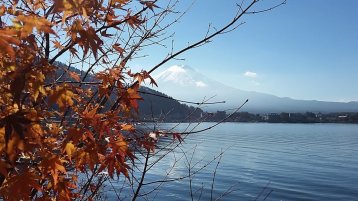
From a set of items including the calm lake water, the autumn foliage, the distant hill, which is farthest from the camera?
the calm lake water

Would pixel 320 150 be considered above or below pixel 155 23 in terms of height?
below

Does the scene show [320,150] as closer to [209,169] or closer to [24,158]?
[209,169]

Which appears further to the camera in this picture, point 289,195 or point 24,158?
point 289,195

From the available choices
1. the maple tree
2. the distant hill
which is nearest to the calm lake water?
the distant hill

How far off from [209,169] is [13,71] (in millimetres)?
50694

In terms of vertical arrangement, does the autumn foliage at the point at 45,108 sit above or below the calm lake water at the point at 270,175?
above

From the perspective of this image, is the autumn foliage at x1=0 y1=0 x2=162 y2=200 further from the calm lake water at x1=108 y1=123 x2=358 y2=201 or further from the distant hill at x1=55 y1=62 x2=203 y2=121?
the calm lake water at x1=108 y1=123 x2=358 y2=201

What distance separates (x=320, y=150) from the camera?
77250mm

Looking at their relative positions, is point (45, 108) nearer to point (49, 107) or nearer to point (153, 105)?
point (49, 107)

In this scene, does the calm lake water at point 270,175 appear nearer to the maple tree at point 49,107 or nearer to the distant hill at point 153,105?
the distant hill at point 153,105

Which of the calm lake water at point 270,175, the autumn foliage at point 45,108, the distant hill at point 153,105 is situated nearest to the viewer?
the autumn foliage at point 45,108

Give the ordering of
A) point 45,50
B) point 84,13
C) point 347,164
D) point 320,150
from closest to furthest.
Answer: point 84,13
point 45,50
point 347,164
point 320,150

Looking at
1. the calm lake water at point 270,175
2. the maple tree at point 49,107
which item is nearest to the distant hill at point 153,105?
the maple tree at point 49,107

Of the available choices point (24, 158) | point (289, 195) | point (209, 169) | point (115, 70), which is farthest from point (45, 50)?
point (209, 169)
